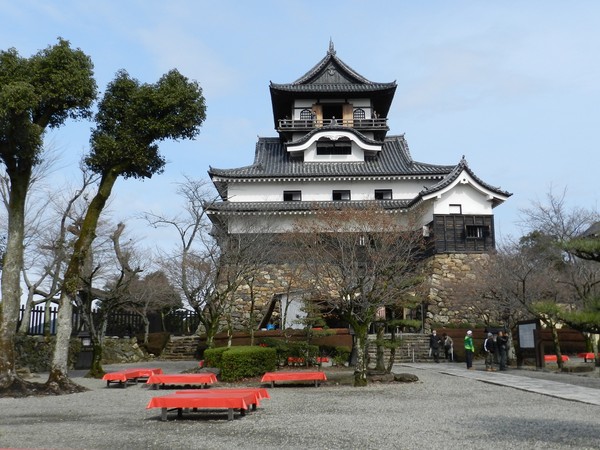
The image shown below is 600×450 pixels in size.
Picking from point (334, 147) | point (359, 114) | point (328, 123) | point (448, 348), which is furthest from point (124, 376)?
point (359, 114)

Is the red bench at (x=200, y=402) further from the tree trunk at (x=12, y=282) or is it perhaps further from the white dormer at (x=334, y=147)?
the white dormer at (x=334, y=147)

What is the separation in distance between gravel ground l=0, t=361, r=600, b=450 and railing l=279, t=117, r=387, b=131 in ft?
88.9

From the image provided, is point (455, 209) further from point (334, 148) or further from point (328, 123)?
point (328, 123)

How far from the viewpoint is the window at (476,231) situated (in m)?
34.3

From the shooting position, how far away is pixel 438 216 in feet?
112

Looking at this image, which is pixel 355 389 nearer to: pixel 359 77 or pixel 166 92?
pixel 166 92

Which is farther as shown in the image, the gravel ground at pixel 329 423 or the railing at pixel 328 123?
the railing at pixel 328 123

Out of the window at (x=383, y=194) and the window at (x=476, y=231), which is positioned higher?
the window at (x=383, y=194)

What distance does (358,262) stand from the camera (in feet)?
72.6

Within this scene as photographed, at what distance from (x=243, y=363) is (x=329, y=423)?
8920 mm

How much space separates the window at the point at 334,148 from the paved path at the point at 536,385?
20.6 meters

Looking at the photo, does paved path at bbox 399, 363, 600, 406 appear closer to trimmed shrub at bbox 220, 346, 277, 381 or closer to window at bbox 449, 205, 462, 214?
trimmed shrub at bbox 220, 346, 277, 381

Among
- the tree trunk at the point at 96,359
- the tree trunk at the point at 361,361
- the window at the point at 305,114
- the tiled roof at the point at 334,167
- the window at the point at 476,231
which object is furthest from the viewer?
the window at the point at 305,114

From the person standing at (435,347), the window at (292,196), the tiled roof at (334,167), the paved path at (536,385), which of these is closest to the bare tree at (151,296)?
the tiled roof at (334,167)
